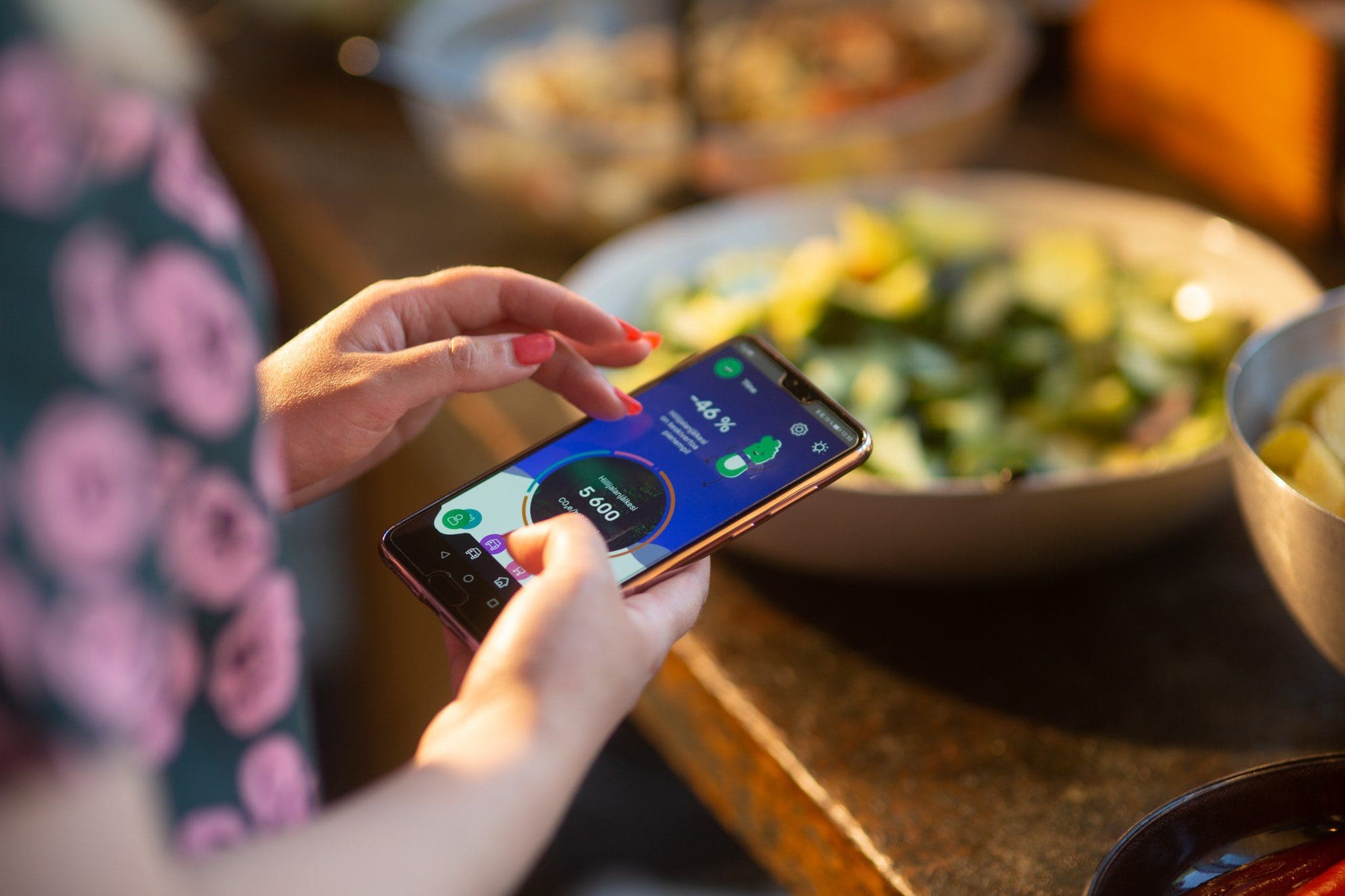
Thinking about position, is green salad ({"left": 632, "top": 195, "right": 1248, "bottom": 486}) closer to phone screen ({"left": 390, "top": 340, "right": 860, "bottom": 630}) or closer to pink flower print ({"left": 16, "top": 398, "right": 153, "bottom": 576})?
phone screen ({"left": 390, "top": 340, "right": 860, "bottom": 630})

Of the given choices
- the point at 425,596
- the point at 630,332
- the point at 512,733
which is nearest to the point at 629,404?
the point at 630,332

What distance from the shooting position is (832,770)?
71cm

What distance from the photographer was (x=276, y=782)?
1.71 feet

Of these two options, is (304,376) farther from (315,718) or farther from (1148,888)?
(315,718)

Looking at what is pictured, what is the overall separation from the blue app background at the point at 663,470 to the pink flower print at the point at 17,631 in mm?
Result: 266

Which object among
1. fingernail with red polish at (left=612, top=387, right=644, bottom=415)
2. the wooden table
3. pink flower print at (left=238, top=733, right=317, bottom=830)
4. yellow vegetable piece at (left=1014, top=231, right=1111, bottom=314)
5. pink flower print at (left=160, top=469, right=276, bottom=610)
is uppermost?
pink flower print at (left=160, top=469, right=276, bottom=610)

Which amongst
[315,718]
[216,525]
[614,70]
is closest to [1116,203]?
[614,70]

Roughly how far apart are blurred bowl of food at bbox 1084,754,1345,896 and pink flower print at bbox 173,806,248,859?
1.26ft

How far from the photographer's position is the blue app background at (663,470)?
597 millimetres

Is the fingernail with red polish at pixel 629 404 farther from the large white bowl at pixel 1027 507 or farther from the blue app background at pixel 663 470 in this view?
the large white bowl at pixel 1027 507

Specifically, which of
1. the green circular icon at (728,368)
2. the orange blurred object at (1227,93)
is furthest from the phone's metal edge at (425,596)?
the orange blurred object at (1227,93)

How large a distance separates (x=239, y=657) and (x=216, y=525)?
60 mm

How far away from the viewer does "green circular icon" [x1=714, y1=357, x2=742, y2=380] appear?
2.26 feet

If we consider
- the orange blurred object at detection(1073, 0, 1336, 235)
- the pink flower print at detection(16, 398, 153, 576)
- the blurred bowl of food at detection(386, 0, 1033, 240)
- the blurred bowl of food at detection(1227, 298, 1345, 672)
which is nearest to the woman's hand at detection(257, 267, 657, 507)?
the pink flower print at detection(16, 398, 153, 576)
